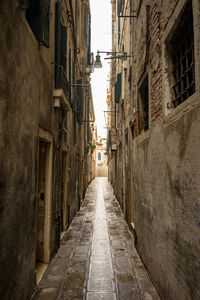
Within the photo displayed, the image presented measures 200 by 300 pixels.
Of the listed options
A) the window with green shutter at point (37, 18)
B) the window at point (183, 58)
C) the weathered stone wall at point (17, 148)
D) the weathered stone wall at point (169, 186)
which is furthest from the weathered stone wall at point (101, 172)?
the window at point (183, 58)

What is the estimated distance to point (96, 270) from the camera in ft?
13.7

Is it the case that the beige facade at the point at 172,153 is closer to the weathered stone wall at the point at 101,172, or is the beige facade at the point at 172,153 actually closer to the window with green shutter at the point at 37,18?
the window with green shutter at the point at 37,18

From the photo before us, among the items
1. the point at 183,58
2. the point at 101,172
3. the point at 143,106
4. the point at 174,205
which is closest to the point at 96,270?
the point at 174,205

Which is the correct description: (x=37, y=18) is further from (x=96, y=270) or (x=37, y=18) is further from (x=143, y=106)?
(x=96, y=270)

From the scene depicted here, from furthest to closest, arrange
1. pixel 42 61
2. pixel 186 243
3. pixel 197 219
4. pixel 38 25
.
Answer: pixel 42 61 < pixel 38 25 < pixel 186 243 < pixel 197 219

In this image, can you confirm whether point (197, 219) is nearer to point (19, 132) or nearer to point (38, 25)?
point (19, 132)

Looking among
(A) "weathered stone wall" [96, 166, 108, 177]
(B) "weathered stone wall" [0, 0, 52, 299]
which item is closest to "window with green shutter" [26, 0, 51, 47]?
(B) "weathered stone wall" [0, 0, 52, 299]

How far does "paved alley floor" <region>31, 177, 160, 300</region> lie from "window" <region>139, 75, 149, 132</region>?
289cm

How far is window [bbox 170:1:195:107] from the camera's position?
2600 mm

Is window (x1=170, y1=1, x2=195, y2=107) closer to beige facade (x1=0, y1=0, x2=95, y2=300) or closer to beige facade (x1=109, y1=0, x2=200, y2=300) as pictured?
beige facade (x1=109, y1=0, x2=200, y2=300)

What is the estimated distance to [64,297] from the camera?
3.27 meters

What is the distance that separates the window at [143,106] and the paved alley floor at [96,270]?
2.89 metres

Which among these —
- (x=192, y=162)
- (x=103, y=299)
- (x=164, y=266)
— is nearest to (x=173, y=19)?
(x=192, y=162)

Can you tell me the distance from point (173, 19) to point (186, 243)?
8.89 feet
